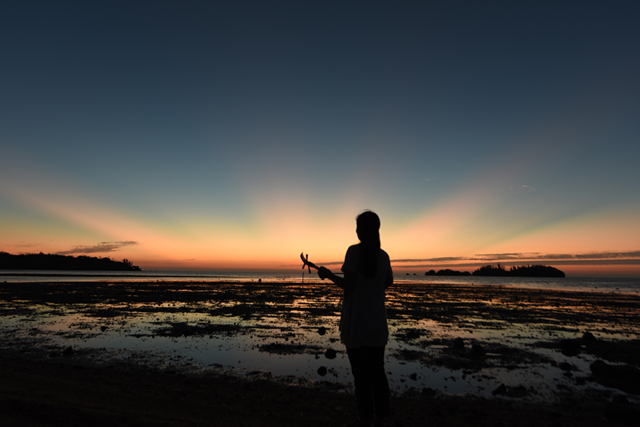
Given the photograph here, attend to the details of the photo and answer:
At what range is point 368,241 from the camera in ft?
13.9

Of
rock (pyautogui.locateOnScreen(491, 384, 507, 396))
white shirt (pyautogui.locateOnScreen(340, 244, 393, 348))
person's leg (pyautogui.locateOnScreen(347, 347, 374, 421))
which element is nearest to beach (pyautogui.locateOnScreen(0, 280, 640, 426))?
rock (pyautogui.locateOnScreen(491, 384, 507, 396))

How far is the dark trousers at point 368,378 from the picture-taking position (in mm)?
4066

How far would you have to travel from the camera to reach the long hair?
13.5 feet

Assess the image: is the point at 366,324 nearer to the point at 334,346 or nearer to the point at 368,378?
the point at 368,378

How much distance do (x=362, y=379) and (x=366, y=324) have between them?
2.43 feet

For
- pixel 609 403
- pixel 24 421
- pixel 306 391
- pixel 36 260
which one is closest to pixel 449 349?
pixel 609 403

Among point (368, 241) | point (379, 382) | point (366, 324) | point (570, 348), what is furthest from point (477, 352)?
point (368, 241)

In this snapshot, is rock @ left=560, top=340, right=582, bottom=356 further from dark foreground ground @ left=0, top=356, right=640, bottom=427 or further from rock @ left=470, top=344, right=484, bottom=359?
dark foreground ground @ left=0, top=356, right=640, bottom=427

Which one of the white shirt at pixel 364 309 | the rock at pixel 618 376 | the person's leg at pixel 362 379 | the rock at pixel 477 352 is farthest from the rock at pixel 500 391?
the white shirt at pixel 364 309

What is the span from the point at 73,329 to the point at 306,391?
13.4 meters

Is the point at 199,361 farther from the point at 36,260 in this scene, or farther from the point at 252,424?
the point at 36,260

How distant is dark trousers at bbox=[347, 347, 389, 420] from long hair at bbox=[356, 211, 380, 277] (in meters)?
A: 1.03

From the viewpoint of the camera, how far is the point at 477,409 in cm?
662

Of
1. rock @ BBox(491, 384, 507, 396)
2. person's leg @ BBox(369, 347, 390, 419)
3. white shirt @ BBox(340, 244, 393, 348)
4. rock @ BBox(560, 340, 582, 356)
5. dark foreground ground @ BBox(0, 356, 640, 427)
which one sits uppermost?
white shirt @ BBox(340, 244, 393, 348)
